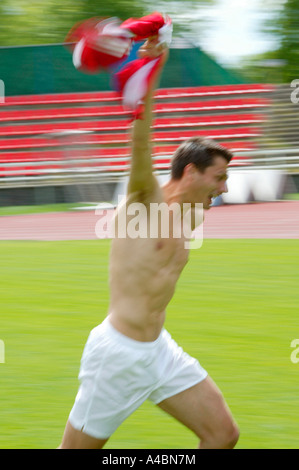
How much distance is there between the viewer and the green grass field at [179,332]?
218 inches

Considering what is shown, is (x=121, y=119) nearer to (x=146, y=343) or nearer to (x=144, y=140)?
(x=146, y=343)

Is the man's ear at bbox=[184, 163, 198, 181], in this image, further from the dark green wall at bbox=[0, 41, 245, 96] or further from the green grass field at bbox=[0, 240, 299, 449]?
the dark green wall at bbox=[0, 41, 245, 96]

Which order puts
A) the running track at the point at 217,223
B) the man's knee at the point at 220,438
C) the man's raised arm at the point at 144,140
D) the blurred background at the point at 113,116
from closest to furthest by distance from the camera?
the man's raised arm at the point at 144,140 < the man's knee at the point at 220,438 < the running track at the point at 217,223 < the blurred background at the point at 113,116

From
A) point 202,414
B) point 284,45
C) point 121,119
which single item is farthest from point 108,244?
point 284,45

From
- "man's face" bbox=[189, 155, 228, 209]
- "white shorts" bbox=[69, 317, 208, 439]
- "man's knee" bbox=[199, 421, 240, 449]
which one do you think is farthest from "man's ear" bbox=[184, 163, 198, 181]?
"man's knee" bbox=[199, 421, 240, 449]

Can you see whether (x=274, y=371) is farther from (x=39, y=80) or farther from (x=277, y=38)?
(x=277, y=38)

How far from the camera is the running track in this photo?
13.8 metres

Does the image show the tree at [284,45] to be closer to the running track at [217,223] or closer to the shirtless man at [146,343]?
the running track at [217,223]

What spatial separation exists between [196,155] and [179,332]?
4.00 meters

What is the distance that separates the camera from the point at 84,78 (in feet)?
79.7

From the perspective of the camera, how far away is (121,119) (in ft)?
78.7

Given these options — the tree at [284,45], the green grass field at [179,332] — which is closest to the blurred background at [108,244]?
the green grass field at [179,332]

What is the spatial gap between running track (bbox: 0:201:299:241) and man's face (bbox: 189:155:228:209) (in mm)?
9283
